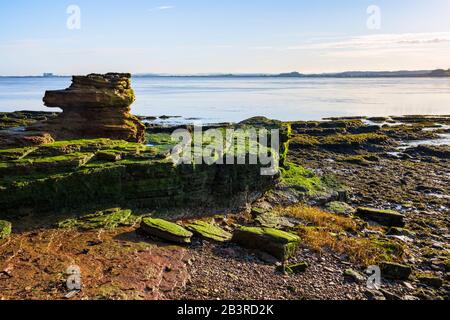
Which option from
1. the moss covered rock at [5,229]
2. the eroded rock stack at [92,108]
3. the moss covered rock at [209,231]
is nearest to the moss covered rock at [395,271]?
the moss covered rock at [209,231]

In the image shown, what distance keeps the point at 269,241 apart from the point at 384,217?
1045 cm

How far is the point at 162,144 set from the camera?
2892 cm

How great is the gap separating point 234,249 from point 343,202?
44.4ft

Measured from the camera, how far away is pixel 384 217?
25.5m

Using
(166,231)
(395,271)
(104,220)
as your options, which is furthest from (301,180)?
(104,220)

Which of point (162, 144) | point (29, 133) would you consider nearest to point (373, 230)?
point (162, 144)

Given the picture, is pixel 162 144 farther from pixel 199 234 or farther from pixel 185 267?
pixel 185 267

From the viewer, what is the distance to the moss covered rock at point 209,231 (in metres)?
19.3

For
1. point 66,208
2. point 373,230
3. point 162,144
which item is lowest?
point 373,230

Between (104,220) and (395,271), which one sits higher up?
(104,220)

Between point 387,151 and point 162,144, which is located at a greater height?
point 162,144

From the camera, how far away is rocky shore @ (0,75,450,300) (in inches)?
599

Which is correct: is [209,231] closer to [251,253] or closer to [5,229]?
[251,253]

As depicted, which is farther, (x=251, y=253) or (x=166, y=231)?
(x=166, y=231)
